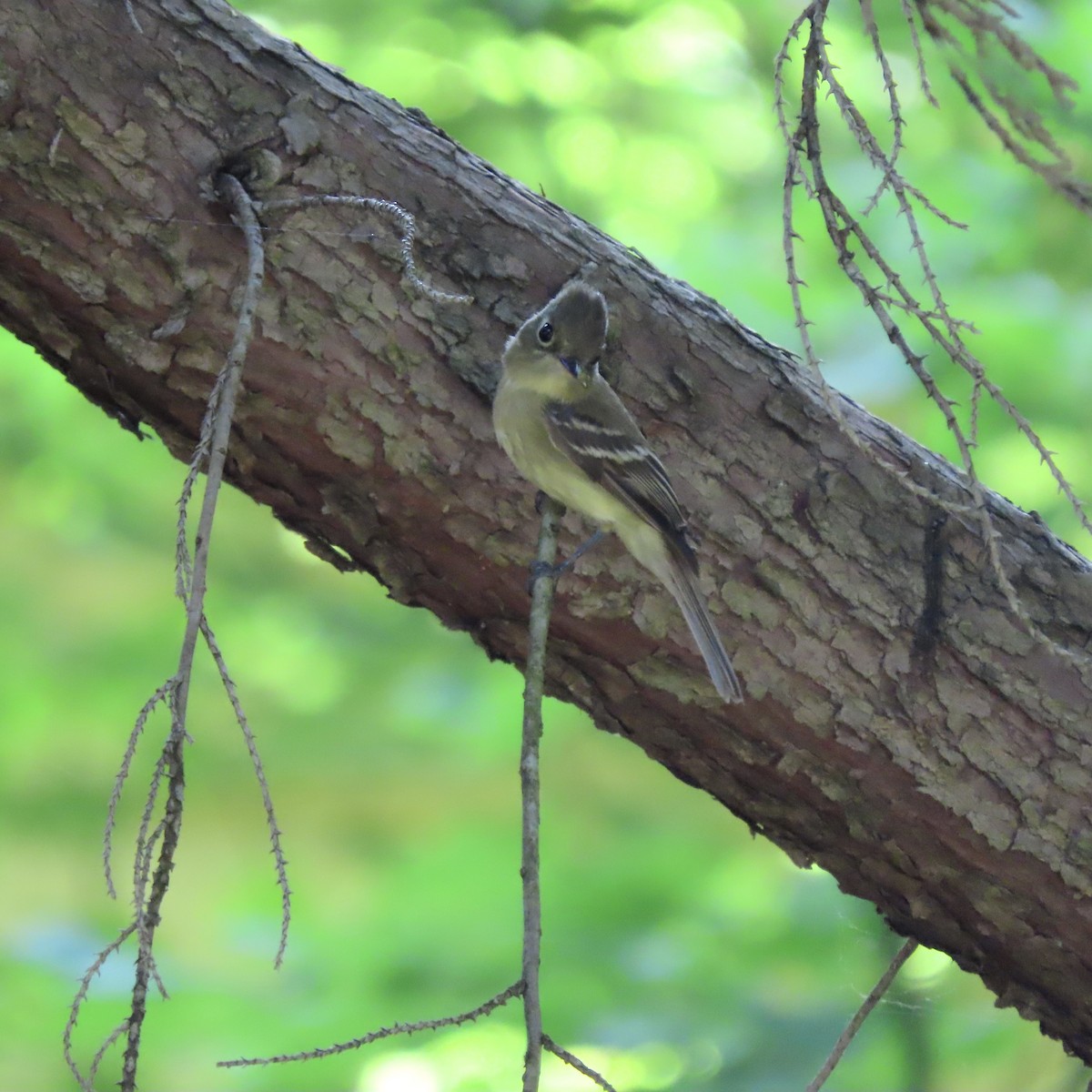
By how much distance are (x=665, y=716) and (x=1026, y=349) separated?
131 inches

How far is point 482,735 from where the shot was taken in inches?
225

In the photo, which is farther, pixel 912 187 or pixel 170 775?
pixel 912 187

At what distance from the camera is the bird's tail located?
98.0 inches

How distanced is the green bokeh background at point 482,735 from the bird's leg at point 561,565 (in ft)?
9.29

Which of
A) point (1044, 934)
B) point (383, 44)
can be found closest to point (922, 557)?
point (1044, 934)


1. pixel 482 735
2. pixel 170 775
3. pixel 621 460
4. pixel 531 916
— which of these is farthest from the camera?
pixel 482 735

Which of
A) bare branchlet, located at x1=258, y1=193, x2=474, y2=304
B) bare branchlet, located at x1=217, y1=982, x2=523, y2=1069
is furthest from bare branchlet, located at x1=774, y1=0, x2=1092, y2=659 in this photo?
bare branchlet, located at x1=217, y1=982, x2=523, y2=1069

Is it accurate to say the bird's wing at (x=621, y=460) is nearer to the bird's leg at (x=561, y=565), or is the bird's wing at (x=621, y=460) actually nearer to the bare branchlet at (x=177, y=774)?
the bird's leg at (x=561, y=565)

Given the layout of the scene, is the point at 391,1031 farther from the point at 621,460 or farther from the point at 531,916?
the point at 621,460

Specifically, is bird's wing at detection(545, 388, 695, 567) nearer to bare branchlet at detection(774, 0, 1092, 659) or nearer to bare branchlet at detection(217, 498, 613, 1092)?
bare branchlet at detection(217, 498, 613, 1092)

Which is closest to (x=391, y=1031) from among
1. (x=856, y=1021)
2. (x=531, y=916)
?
(x=531, y=916)

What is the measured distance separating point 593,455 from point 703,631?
604 mm

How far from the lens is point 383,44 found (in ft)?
19.7

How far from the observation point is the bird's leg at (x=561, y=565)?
233 centimetres
